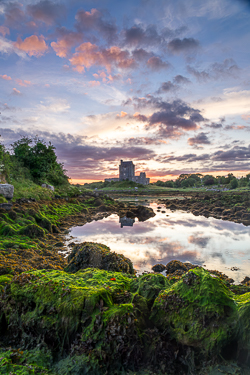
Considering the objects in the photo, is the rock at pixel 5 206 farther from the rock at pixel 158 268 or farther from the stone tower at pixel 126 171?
the stone tower at pixel 126 171

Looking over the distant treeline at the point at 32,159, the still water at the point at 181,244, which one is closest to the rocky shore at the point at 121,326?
the still water at the point at 181,244

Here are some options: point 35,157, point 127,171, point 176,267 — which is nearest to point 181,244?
point 176,267

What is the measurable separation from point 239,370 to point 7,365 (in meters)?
3.35

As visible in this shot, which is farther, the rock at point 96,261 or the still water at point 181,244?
the still water at point 181,244

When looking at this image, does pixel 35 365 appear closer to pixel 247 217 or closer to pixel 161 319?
pixel 161 319

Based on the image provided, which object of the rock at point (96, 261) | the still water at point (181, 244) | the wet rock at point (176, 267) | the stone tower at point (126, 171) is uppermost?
the stone tower at point (126, 171)

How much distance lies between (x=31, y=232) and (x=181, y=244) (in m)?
8.19

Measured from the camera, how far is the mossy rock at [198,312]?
126 inches

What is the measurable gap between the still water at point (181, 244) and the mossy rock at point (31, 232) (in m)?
1.74

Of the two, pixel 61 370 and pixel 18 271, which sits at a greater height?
pixel 18 271

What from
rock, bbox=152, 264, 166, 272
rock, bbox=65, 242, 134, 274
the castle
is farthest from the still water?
the castle

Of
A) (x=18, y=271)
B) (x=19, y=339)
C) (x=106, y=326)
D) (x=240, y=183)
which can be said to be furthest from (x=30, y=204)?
(x=240, y=183)

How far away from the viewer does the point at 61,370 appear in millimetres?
3027

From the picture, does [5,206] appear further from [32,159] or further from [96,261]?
[32,159]
